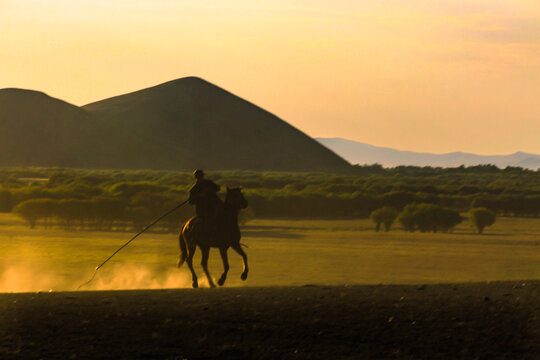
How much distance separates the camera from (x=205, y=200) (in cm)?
1769

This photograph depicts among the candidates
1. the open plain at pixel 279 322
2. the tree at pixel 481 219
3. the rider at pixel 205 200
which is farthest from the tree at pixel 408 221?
the rider at pixel 205 200

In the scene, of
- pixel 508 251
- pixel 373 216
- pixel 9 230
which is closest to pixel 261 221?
pixel 373 216

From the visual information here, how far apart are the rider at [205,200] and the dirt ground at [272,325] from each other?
172cm

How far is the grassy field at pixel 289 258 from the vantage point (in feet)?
111

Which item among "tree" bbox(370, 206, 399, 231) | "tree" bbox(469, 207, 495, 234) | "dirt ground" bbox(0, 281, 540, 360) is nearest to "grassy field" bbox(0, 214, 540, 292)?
"tree" bbox(469, 207, 495, 234)

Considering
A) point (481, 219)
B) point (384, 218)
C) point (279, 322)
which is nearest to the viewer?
point (279, 322)

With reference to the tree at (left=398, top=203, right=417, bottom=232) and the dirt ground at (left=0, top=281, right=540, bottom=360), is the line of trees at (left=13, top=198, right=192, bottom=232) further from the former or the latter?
the dirt ground at (left=0, top=281, right=540, bottom=360)

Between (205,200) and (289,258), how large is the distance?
27.4 metres

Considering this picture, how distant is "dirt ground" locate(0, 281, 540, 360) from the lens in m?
12.3

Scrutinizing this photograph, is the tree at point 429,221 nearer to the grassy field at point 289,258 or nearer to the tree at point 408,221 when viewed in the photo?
the tree at point 408,221

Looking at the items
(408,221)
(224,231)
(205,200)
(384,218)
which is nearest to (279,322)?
(224,231)

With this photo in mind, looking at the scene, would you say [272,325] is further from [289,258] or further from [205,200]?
[289,258]

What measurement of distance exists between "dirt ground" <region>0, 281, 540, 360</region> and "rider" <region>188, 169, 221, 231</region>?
172cm

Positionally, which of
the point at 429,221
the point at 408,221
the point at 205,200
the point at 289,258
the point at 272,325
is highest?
the point at 205,200
